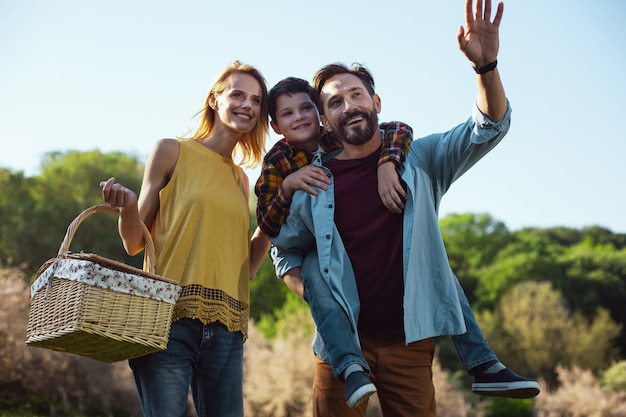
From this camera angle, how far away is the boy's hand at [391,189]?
146 inches

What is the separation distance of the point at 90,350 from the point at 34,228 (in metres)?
23.5

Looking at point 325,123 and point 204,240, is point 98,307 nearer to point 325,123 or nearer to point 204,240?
point 204,240

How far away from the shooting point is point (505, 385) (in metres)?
3.58

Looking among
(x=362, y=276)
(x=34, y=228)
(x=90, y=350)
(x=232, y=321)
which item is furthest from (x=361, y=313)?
(x=34, y=228)

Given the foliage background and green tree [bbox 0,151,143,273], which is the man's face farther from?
green tree [bbox 0,151,143,273]

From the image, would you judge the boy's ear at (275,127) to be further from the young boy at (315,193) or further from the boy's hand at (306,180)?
the boy's hand at (306,180)

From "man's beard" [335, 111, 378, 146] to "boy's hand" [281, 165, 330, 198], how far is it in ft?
0.83

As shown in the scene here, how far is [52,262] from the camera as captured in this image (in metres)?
3.21

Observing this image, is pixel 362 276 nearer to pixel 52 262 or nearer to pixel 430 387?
pixel 430 387

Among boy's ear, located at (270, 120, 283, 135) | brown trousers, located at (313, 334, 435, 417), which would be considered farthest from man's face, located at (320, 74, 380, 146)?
brown trousers, located at (313, 334, 435, 417)

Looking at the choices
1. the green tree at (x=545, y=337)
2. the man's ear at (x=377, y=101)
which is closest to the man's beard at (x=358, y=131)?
the man's ear at (x=377, y=101)

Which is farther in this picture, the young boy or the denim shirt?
the denim shirt

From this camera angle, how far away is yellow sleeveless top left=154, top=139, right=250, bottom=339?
362 centimetres

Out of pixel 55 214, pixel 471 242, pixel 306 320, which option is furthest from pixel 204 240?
pixel 471 242
